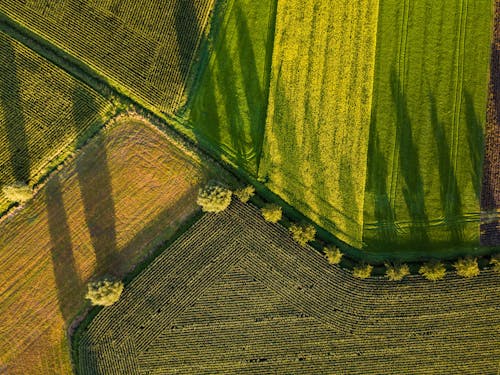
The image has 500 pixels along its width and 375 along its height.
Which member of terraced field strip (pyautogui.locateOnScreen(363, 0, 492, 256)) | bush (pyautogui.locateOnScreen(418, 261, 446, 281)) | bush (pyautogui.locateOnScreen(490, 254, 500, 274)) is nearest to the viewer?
bush (pyautogui.locateOnScreen(418, 261, 446, 281))

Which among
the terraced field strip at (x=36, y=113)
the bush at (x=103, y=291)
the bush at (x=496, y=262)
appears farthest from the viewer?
the terraced field strip at (x=36, y=113)

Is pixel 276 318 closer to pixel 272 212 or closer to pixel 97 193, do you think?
pixel 272 212

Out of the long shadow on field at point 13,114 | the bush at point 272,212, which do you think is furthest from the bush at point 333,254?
the long shadow on field at point 13,114

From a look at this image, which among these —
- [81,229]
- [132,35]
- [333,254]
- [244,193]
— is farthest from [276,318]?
[132,35]

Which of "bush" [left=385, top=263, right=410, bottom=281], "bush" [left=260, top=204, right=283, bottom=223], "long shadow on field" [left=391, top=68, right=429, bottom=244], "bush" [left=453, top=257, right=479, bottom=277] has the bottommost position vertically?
"bush" [left=385, top=263, right=410, bottom=281]

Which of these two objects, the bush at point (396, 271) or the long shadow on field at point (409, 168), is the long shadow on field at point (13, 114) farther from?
the long shadow on field at point (409, 168)

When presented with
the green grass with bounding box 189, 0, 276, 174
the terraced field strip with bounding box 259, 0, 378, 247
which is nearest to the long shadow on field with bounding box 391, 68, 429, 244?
the terraced field strip with bounding box 259, 0, 378, 247

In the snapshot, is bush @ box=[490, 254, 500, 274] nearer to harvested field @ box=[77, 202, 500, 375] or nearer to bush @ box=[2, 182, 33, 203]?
harvested field @ box=[77, 202, 500, 375]
